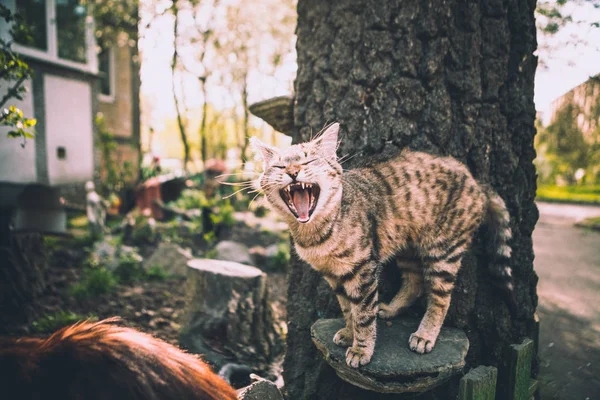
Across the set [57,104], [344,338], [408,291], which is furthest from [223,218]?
[344,338]

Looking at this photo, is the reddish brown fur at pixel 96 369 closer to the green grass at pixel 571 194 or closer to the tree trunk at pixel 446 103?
the tree trunk at pixel 446 103

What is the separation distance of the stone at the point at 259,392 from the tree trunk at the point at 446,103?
65cm

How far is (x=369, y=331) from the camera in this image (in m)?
2.31

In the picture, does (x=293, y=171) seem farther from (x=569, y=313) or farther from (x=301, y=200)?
(x=569, y=313)

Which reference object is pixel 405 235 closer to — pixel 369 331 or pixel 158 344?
pixel 369 331

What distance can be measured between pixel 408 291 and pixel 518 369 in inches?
32.7

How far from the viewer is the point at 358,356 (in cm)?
226

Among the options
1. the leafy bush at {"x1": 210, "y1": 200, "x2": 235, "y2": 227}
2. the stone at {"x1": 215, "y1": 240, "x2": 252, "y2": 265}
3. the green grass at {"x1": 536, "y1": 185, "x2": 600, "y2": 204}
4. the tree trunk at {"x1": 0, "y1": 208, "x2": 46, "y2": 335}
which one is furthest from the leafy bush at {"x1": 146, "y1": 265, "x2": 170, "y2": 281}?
the green grass at {"x1": 536, "y1": 185, "x2": 600, "y2": 204}

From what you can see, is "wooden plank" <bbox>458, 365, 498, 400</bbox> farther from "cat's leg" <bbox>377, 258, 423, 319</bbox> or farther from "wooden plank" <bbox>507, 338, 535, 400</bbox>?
"cat's leg" <bbox>377, 258, 423, 319</bbox>

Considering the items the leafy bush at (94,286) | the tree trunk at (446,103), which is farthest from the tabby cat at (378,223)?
the leafy bush at (94,286)

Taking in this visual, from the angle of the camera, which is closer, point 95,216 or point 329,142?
point 329,142

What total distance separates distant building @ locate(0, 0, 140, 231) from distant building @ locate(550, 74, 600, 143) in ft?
70.8

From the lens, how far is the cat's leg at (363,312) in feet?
7.45

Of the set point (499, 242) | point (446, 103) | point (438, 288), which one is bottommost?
point (438, 288)
